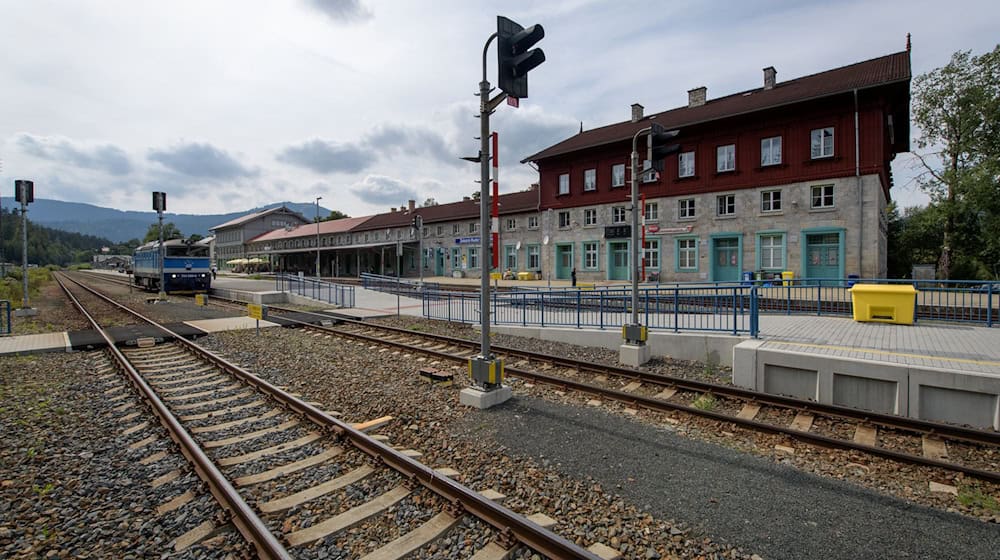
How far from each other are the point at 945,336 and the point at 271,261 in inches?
3032

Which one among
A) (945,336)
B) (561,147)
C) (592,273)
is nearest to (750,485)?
(945,336)

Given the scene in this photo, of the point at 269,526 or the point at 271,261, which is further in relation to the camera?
the point at 271,261

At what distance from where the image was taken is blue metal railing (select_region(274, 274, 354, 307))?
22320 millimetres

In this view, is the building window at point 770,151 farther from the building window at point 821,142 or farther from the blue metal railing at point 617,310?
the blue metal railing at point 617,310

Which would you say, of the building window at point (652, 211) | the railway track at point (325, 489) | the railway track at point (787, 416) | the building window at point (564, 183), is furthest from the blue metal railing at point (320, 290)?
the building window at point (652, 211)

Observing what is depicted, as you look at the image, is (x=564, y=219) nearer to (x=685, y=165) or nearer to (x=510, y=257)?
(x=510, y=257)

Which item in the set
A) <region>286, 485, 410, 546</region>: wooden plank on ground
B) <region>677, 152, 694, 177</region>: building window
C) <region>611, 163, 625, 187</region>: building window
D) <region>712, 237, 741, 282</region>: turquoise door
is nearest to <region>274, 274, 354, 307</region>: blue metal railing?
<region>286, 485, 410, 546</region>: wooden plank on ground

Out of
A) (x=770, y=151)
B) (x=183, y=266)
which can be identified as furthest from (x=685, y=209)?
(x=183, y=266)

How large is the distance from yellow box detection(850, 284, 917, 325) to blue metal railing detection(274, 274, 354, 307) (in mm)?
18296

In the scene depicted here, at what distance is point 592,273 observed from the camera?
34938 mm

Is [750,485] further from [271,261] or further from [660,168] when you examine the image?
[271,261]

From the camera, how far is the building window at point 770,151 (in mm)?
27016

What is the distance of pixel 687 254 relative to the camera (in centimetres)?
3039

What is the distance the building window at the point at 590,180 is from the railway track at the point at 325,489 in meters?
31.4
